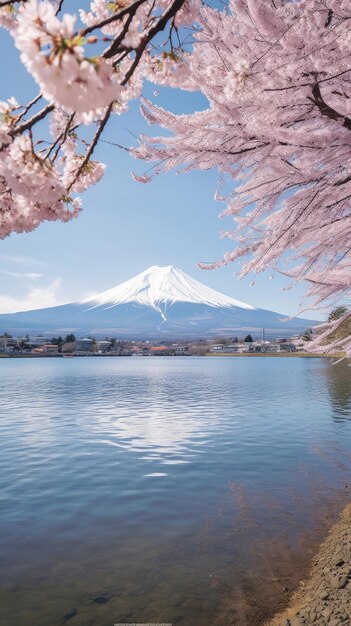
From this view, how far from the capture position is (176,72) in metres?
2.91

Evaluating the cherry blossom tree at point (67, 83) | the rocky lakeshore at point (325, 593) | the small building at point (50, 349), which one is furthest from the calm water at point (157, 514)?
the small building at point (50, 349)

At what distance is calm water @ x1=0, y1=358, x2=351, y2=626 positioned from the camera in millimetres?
6250

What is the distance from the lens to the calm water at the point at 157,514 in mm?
6250

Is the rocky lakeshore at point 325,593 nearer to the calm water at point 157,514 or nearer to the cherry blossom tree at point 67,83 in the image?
the calm water at point 157,514

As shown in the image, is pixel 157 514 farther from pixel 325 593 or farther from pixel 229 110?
pixel 229 110

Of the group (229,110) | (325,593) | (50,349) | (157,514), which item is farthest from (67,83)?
(50,349)

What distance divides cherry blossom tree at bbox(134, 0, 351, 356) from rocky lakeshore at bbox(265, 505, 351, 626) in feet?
13.4

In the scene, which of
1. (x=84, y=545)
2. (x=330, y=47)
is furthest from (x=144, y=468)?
(x=330, y=47)

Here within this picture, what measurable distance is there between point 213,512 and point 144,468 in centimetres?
436

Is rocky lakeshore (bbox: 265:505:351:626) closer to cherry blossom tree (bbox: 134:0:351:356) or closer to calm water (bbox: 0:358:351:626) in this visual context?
calm water (bbox: 0:358:351:626)

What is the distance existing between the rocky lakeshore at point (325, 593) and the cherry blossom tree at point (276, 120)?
4084 millimetres

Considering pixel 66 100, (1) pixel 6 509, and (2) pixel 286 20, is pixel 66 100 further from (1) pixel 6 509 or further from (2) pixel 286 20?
(1) pixel 6 509

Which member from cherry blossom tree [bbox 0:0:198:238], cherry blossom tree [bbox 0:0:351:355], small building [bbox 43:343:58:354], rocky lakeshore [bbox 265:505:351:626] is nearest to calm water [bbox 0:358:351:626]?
rocky lakeshore [bbox 265:505:351:626]

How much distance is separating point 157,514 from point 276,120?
8652 millimetres
